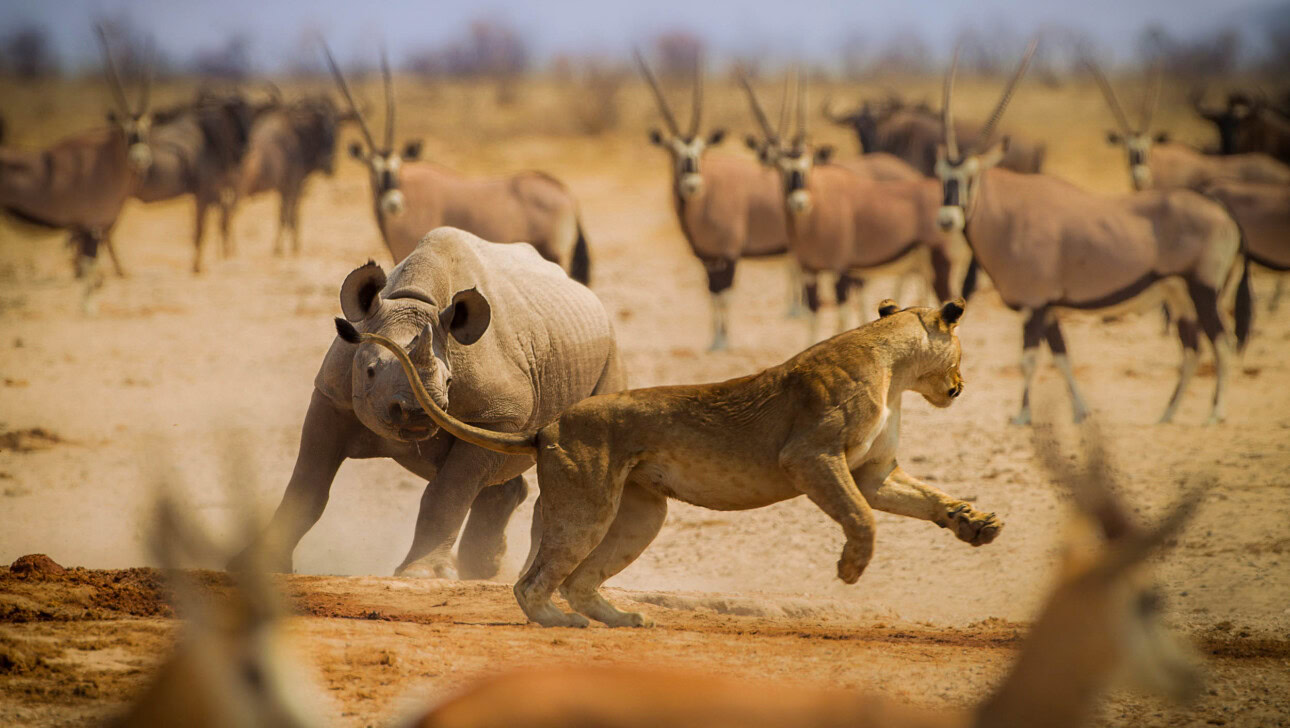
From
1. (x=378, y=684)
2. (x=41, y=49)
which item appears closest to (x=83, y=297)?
(x=378, y=684)

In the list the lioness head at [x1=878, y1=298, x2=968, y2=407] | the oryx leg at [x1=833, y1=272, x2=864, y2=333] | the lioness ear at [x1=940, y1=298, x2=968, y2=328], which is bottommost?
the oryx leg at [x1=833, y1=272, x2=864, y2=333]

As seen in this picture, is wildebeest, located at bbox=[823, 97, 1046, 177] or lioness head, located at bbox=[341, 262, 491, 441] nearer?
lioness head, located at bbox=[341, 262, 491, 441]

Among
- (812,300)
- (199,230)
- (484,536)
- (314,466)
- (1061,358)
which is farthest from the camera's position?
(199,230)

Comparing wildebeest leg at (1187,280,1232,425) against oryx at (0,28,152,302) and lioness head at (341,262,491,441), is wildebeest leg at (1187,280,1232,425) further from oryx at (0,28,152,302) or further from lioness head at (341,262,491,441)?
oryx at (0,28,152,302)

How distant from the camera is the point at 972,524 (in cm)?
550

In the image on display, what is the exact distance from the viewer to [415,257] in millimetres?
7273

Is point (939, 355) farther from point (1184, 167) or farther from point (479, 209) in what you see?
point (1184, 167)

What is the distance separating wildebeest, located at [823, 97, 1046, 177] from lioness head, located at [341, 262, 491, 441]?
17.2m

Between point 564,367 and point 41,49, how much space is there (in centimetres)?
5821

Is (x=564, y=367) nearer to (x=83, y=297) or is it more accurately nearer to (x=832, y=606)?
(x=832, y=606)

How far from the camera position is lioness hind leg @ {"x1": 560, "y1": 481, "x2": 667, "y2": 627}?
227 inches

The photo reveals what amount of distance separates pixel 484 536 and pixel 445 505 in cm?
113

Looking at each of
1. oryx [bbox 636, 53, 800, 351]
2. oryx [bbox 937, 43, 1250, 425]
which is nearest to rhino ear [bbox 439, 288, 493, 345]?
oryx [bbox 937, 43, 1250, 425]

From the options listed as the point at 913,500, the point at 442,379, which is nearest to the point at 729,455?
the point at 913,500
